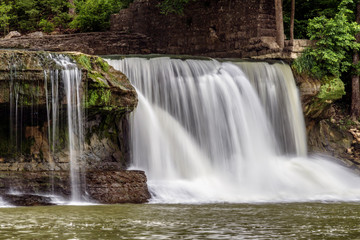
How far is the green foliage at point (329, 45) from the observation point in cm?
2008

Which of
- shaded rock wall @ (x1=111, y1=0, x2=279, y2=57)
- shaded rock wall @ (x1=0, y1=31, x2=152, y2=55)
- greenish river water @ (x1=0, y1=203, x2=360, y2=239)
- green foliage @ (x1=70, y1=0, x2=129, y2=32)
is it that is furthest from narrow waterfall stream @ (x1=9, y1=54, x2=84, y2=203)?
green foliage @ (x1=70, y1=0, x2=129, y2=32)

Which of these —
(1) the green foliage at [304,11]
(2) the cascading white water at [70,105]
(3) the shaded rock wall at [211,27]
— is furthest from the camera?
(1) the green foliage at [304,11]

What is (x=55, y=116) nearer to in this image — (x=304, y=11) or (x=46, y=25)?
(x=304, y=11)

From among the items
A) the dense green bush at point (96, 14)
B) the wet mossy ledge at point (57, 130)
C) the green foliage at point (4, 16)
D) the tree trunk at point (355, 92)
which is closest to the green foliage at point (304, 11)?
the tree trunk at point (355, 92)

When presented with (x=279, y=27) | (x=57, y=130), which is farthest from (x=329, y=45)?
(x=57, y=130)

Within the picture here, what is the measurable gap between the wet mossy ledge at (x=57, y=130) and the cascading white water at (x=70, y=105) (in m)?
0.05

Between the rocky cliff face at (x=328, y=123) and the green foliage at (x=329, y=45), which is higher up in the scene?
the green foliage at (x=329, y=45)

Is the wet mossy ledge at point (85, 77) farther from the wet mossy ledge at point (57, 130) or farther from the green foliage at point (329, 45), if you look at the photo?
the green foliage at point (329, 45)

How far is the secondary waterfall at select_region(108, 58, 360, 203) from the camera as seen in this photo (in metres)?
15.9

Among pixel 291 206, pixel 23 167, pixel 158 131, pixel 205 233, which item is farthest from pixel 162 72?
pixel 205 233

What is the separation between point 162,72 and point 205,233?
31.3 ft

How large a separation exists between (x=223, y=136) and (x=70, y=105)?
4814 mm

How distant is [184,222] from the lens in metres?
9.16

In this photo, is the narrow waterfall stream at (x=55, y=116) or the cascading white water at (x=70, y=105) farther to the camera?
the cascading white water at (x=70, y=105)
